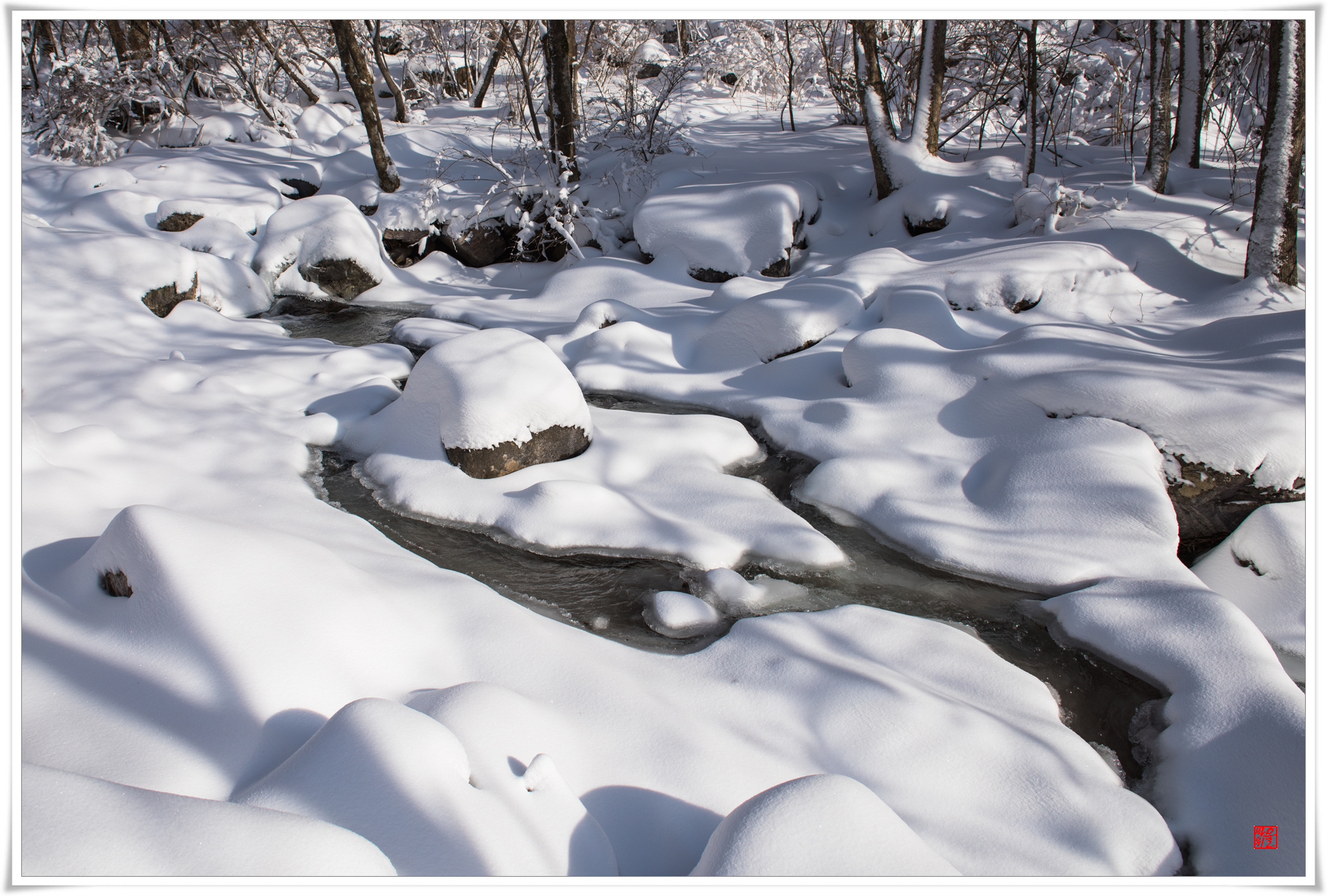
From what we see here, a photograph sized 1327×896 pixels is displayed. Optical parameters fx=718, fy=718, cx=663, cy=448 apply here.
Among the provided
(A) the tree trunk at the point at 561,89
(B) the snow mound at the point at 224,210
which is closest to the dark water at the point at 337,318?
(B) the snow mound at the point at 224,210

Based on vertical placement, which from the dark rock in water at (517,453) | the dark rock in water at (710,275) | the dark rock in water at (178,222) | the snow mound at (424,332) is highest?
the dark rock in water at (178,222)

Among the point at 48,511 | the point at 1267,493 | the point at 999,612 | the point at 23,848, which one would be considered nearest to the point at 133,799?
the point at 23,848

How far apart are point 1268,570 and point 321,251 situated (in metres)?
8.07

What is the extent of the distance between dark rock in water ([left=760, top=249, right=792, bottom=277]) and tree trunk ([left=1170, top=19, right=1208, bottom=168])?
4217 mm

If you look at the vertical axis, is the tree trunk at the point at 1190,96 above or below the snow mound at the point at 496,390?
above

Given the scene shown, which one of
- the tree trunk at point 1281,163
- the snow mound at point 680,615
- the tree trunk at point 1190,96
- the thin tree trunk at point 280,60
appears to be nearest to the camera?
the snow mound at point 680,615

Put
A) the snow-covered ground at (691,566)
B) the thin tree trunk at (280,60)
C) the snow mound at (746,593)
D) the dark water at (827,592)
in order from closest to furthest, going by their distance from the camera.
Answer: the snow-covered ground at (691,566), the dark water at (827,592), the snow mound at (746,593), the thin tree trunk at (280,60)

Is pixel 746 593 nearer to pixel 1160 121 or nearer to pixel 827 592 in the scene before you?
pixel 827 592

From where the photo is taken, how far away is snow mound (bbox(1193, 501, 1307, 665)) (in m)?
A: 2.89

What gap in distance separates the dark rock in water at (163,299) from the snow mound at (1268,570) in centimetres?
743

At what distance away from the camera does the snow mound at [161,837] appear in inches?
48.4

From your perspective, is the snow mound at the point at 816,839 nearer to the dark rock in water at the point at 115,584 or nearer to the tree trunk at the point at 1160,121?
the dark rock in water at the point at 115,584

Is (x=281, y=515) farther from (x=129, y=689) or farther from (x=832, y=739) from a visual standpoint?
(x=832, y=739)

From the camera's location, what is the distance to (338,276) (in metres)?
7.60
